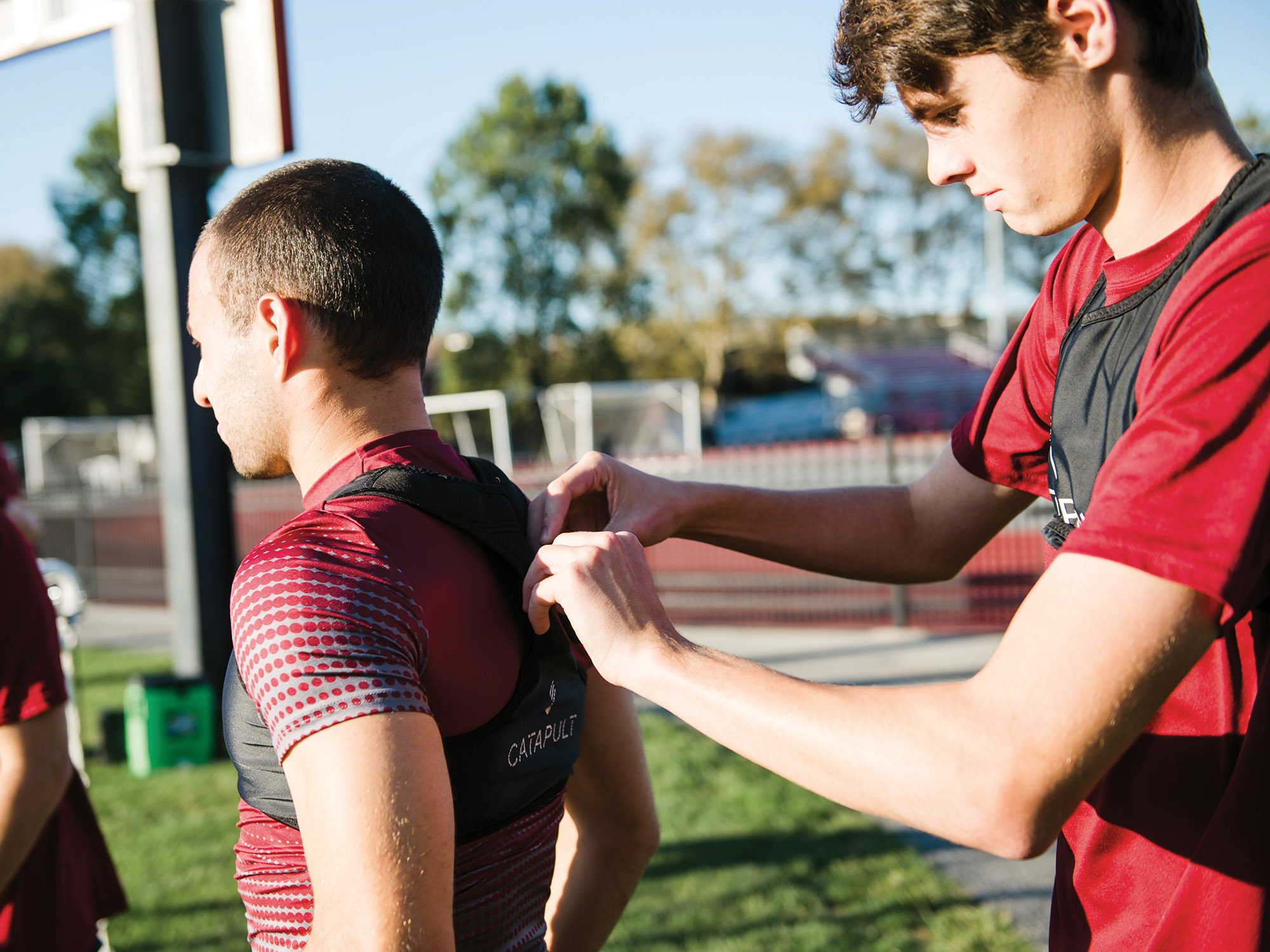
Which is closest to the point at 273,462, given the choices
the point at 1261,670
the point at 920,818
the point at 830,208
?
the point at 920,818

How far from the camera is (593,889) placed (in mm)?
1963

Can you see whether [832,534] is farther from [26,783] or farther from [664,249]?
[664,249]

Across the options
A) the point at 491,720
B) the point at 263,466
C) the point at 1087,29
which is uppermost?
the point at 1087,29

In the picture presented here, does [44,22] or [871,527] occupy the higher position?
[44,22]

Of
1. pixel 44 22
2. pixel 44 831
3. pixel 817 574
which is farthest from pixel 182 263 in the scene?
pixel 817 574

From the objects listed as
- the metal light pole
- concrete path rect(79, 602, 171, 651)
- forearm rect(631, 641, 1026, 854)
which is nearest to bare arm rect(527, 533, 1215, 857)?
forearm rect(631, 641, 1026, 854)

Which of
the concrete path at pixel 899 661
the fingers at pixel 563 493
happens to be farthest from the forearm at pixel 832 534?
the concrete path at pixel 899 661

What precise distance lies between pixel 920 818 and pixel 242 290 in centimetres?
127

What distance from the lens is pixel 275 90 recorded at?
212 inches

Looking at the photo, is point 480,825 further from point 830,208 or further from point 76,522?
point 830,208

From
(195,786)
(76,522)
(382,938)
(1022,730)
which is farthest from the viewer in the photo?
(76,522)

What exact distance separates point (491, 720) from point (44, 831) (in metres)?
1.62

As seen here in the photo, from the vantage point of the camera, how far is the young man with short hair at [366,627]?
45.6 inches

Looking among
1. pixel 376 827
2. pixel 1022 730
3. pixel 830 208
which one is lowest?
pixel 376 827
